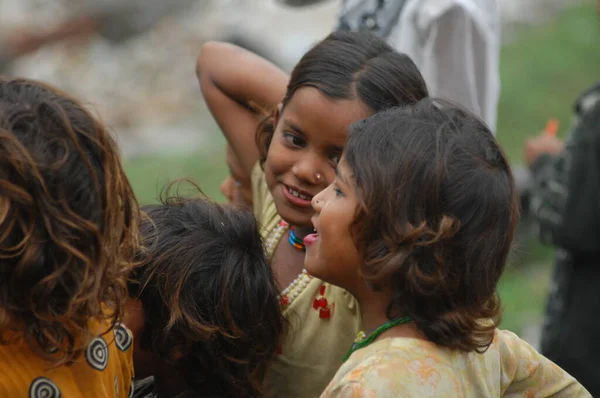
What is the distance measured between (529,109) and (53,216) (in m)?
7.00

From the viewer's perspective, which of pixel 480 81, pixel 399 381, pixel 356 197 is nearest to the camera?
pixel 399 381

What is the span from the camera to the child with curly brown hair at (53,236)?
64.7 inches

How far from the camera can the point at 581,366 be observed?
3.38m

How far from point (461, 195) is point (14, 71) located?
324 inches

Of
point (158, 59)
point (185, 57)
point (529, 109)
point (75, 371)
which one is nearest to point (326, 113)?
point (75, 371)

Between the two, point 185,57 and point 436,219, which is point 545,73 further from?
point 436,219

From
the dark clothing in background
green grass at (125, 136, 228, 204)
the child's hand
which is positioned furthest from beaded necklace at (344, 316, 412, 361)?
green grass at (125, 136, 228, 204)

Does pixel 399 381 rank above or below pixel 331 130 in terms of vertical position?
below

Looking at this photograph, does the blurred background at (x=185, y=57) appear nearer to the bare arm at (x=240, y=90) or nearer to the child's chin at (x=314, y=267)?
the bare arm at (x=240, y=90)

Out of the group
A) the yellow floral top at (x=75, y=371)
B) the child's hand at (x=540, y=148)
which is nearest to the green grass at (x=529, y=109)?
the child's hand at (x=540, y=148)

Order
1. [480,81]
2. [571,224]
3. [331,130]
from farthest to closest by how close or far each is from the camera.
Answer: [571,224]
[480,81]
[331,130]

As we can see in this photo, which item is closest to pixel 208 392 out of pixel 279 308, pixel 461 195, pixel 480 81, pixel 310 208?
pixel 279 308

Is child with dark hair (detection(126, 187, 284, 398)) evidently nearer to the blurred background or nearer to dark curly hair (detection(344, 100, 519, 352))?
dark curly hair (detection(344, 100, 519, 352))

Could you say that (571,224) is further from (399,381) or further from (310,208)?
(399,381)
